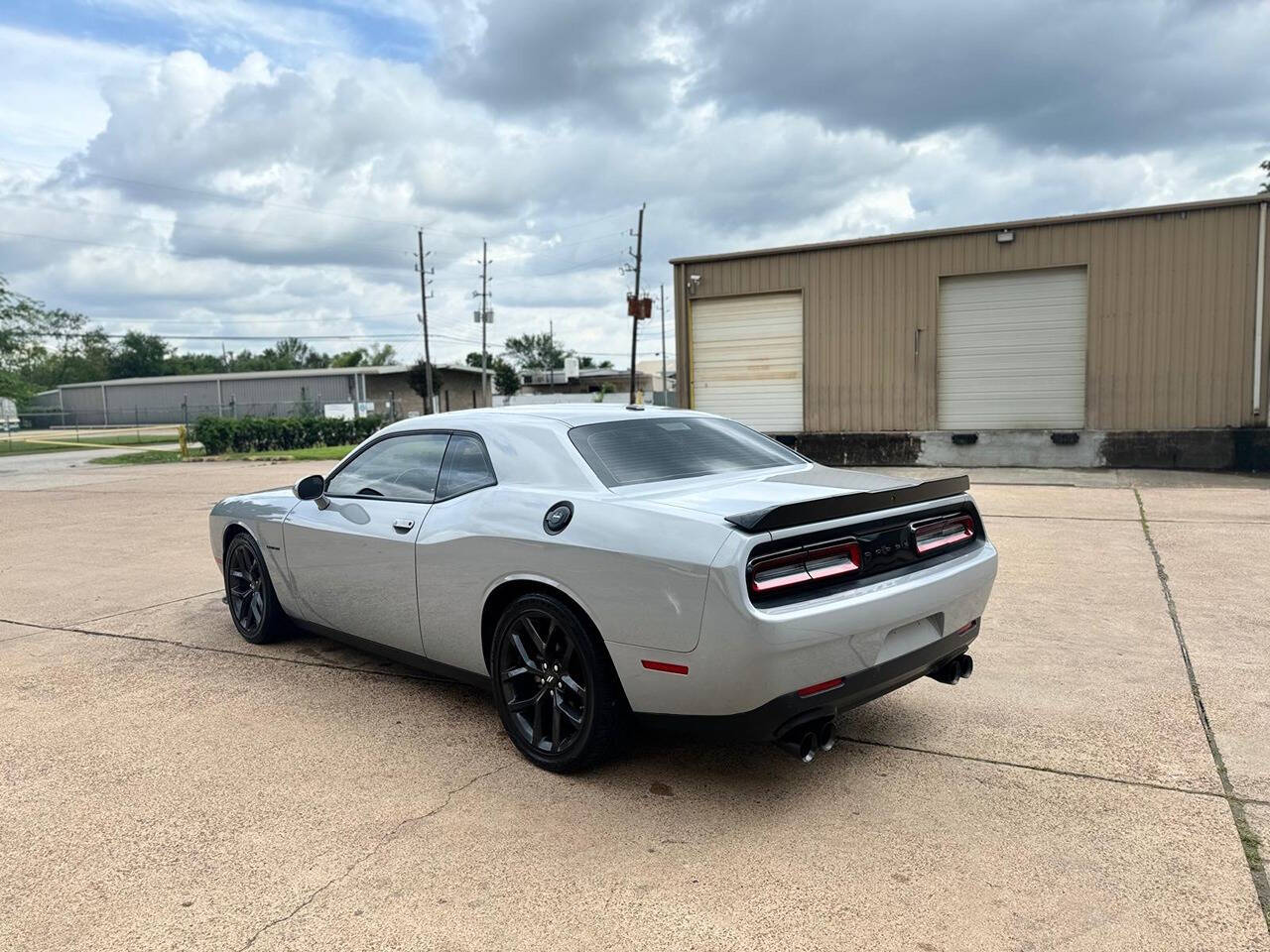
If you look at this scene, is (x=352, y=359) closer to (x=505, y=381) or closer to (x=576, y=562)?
(x=505, y=381)

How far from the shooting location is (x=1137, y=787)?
3420 millimetres

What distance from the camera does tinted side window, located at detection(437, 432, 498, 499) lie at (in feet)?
13.5

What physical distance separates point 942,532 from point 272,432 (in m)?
31.0

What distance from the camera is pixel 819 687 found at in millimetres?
3137

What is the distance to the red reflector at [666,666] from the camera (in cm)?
313

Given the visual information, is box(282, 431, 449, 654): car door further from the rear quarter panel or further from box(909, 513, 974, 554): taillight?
box(909, 513, 974, 554): taillight

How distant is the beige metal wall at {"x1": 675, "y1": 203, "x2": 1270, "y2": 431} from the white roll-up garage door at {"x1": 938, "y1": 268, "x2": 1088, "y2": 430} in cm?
28

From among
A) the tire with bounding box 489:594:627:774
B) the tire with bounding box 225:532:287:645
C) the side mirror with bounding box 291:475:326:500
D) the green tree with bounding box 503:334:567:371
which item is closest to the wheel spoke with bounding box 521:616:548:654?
the tire with bounding box 489:594:627:774

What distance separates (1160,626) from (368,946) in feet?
16.7

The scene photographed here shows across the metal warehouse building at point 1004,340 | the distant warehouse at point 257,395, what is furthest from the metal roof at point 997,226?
the distant warehouse at point 257,395

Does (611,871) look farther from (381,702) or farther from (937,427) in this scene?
(937,427)

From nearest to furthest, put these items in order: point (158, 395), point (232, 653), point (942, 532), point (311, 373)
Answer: point (942, 532) → point (232, 653) → point (311, 373) → point (158, 395)

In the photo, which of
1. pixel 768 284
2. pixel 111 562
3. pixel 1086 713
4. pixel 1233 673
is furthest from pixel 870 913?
pixel 768 284

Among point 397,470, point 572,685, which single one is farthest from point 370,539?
point 572,685
